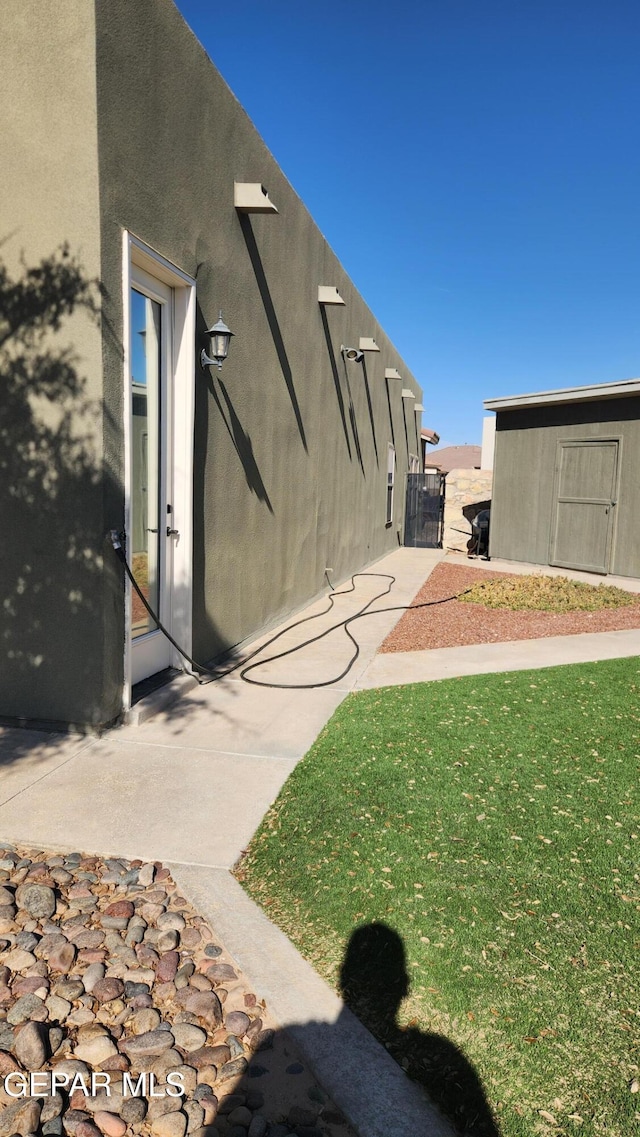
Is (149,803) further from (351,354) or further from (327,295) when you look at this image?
(351,354)

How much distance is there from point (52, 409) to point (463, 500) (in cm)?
1969

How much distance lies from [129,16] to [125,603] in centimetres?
344

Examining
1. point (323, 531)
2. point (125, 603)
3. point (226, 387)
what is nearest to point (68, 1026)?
point (125, 603)

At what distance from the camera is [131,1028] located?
6.71 ft

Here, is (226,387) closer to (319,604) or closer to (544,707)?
(544,707)

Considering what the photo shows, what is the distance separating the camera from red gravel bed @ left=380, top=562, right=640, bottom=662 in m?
7.44

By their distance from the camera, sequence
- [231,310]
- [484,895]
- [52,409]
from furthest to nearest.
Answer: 1. [231,310]
2. [52,409]
3. [484,895]

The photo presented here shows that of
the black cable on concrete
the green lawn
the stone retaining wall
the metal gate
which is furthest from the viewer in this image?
the stone retaining wall

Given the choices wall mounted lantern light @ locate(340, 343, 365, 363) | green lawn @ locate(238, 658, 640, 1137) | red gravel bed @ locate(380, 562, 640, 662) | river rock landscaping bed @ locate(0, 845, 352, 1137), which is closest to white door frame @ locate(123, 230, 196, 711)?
green lawn @ locate(238, 658, 640, 1137)

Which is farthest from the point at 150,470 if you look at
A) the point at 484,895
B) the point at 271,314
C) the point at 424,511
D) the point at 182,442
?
the point at 424,511

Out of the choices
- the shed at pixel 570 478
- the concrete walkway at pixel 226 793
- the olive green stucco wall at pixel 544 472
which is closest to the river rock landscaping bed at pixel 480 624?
the concrete walkway at pixel 226 793

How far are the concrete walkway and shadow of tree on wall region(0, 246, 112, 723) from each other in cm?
37

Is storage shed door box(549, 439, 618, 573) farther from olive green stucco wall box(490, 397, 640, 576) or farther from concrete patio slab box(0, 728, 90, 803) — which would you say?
concrete patio slab box(0, 728, 90, 803)

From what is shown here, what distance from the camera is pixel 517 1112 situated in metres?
1.76
